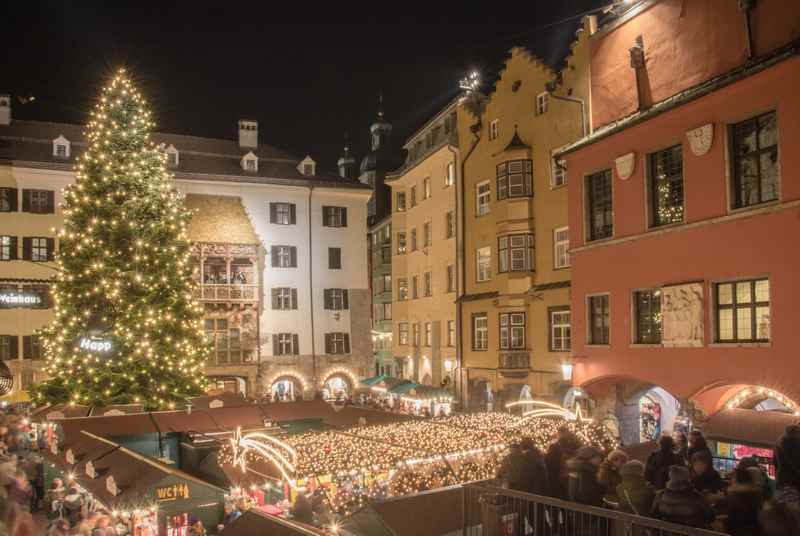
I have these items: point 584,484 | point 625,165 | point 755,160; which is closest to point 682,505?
point 584,484

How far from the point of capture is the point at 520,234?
3256 cm

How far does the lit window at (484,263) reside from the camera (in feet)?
118

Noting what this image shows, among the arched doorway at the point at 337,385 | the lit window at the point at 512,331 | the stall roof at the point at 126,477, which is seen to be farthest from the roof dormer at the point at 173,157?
the stall roof at the point at 126,477

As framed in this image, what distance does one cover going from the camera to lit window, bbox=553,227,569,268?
30.3 m

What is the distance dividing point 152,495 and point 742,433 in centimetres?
1277

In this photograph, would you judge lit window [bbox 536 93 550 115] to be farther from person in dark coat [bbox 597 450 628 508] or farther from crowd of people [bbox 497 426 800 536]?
person in dark coat [bbox 597 450 628 508]

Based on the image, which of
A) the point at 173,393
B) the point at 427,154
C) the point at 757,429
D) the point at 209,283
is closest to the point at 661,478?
the point at 757,429

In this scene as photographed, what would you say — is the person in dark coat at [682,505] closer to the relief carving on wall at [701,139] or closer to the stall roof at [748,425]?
the stall roof at [748,425]

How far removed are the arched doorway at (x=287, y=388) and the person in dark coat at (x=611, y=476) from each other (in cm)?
3643

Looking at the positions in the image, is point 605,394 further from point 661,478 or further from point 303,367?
point 303,367

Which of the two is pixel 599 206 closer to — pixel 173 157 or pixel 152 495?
pixel 152 495

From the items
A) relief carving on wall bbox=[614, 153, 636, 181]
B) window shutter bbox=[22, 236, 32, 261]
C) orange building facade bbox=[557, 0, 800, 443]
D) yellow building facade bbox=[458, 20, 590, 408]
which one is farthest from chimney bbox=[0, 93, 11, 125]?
relief carving on wall bbox=[614, 153, 636, 181]

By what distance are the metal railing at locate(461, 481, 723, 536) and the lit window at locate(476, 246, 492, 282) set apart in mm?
26038

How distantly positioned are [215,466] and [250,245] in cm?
2717
